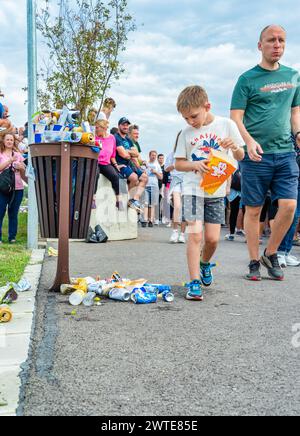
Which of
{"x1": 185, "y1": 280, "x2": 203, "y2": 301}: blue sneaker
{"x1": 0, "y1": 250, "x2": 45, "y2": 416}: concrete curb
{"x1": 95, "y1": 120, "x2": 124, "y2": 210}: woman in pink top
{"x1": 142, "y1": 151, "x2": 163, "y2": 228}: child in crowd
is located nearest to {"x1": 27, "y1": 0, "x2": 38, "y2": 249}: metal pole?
{"x1": 95, "y1": 120, "x2": 124, "y2": 210}: woman in pink top

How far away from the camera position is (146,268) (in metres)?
6.11

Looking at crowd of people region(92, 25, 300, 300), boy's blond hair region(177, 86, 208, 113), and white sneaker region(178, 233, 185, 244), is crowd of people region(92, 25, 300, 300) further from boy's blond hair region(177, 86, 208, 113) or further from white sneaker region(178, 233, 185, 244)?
white sneaker region(178, 233, 185, 244)

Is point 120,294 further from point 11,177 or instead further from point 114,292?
point 11,177

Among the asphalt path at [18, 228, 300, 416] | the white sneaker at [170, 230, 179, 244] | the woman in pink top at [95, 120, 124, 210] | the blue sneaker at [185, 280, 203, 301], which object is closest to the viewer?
the asphalt path at [18, 228, 300, 416]

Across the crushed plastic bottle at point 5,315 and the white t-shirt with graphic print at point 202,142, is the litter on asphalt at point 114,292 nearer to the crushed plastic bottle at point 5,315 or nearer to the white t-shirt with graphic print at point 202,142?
the crushed plastic bottle at point 5,315

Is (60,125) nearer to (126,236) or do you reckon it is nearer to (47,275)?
(47,275)

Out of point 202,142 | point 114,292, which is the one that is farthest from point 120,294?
point 202,142

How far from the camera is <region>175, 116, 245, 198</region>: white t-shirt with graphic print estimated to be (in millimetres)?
4648

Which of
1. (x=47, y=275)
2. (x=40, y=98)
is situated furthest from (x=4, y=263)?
(x=40, y=98)

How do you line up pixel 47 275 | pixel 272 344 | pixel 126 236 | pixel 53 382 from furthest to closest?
pixel 126 236 → pixel 47 275 → pixel 272 344 → pixel 53 382

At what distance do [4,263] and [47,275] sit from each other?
0.65 m

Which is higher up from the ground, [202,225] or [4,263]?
[202,225]

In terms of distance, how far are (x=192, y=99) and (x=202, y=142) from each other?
1.32 ft

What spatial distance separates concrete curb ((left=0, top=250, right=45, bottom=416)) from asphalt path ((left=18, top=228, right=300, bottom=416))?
0.04 meters
